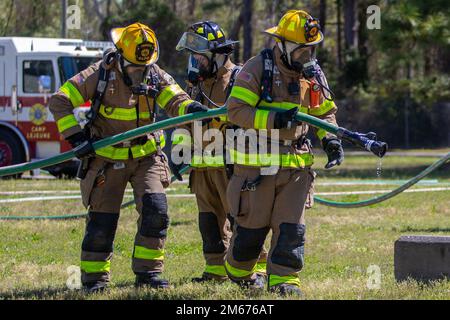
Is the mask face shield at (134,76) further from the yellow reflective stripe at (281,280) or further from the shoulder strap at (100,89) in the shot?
the yellow reflective stripe at (281,280)

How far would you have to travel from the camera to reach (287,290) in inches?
256

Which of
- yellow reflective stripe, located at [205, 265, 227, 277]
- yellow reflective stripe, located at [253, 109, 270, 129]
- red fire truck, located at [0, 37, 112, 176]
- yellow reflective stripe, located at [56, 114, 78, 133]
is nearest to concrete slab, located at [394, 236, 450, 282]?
yellow reflective stripe, located at [205, 265, 227, 277]

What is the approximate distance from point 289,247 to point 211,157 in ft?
4.76

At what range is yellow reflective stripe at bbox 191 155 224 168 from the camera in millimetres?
7699

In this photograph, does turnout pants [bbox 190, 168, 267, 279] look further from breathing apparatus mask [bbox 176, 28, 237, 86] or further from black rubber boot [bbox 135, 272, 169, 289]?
breathing apparatus mask [bbox 176, 28, 237, 86]

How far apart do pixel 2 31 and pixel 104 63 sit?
3037 centimetres

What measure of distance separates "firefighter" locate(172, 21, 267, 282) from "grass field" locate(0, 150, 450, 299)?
36cm

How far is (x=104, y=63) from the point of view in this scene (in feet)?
23.5

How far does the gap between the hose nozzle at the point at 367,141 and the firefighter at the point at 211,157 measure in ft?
4.73

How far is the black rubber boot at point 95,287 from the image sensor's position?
700cm

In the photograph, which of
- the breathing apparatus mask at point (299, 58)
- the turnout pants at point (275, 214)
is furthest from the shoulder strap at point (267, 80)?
the turnout pants at point (275, 214)

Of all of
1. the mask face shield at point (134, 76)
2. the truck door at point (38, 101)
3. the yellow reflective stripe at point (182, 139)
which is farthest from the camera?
the truck door at point (38, 101)

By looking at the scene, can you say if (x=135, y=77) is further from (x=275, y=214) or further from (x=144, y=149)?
(x=275, y=214)
